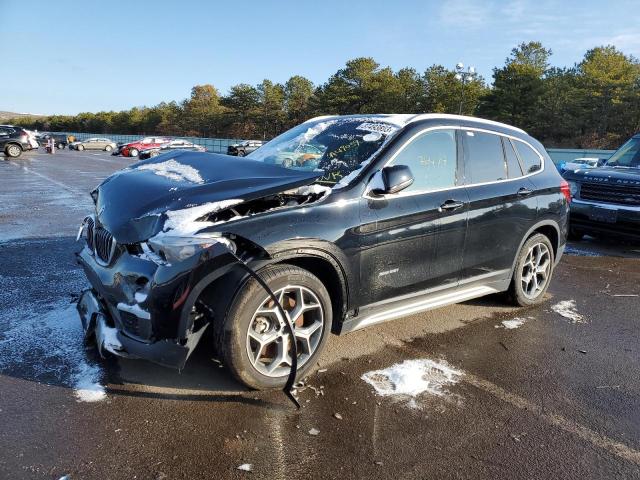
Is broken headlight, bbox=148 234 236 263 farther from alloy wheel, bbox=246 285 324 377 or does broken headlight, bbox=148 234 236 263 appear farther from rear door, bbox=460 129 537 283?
rear door, bbox=460 129 537 283

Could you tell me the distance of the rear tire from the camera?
2800 centimetres

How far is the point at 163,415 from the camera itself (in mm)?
2879

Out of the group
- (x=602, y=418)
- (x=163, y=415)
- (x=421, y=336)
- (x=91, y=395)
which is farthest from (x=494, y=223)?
(x=91, y=395)

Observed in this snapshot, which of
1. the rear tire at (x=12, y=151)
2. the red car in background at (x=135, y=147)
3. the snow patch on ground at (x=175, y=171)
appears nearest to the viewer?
the snow patch on ground at (x=175, y=171)

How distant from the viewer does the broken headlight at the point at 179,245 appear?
2.77m

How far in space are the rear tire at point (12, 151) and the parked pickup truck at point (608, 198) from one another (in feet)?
97.0

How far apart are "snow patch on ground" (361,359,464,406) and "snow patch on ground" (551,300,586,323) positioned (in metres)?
1.91

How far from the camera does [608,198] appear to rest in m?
7.84

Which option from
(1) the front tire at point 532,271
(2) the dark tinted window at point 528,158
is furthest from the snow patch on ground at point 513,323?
(2) the dark tinted window at point 528,158

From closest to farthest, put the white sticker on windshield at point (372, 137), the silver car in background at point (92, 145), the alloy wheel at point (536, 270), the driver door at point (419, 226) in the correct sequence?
the driver door at point (419, 226), the white sticker on windshield at point (372, 137), the alloy wheel at point (536, 270), the silver car in background at point (92, 145)

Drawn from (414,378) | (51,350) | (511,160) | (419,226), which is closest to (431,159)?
(419,226)

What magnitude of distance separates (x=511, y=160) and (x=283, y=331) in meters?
2.92

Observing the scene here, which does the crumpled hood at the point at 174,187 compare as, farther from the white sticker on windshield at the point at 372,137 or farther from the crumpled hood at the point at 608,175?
the crumpled hood at the point at 608,175

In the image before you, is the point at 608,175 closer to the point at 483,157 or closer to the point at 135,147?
the point at 483,157
